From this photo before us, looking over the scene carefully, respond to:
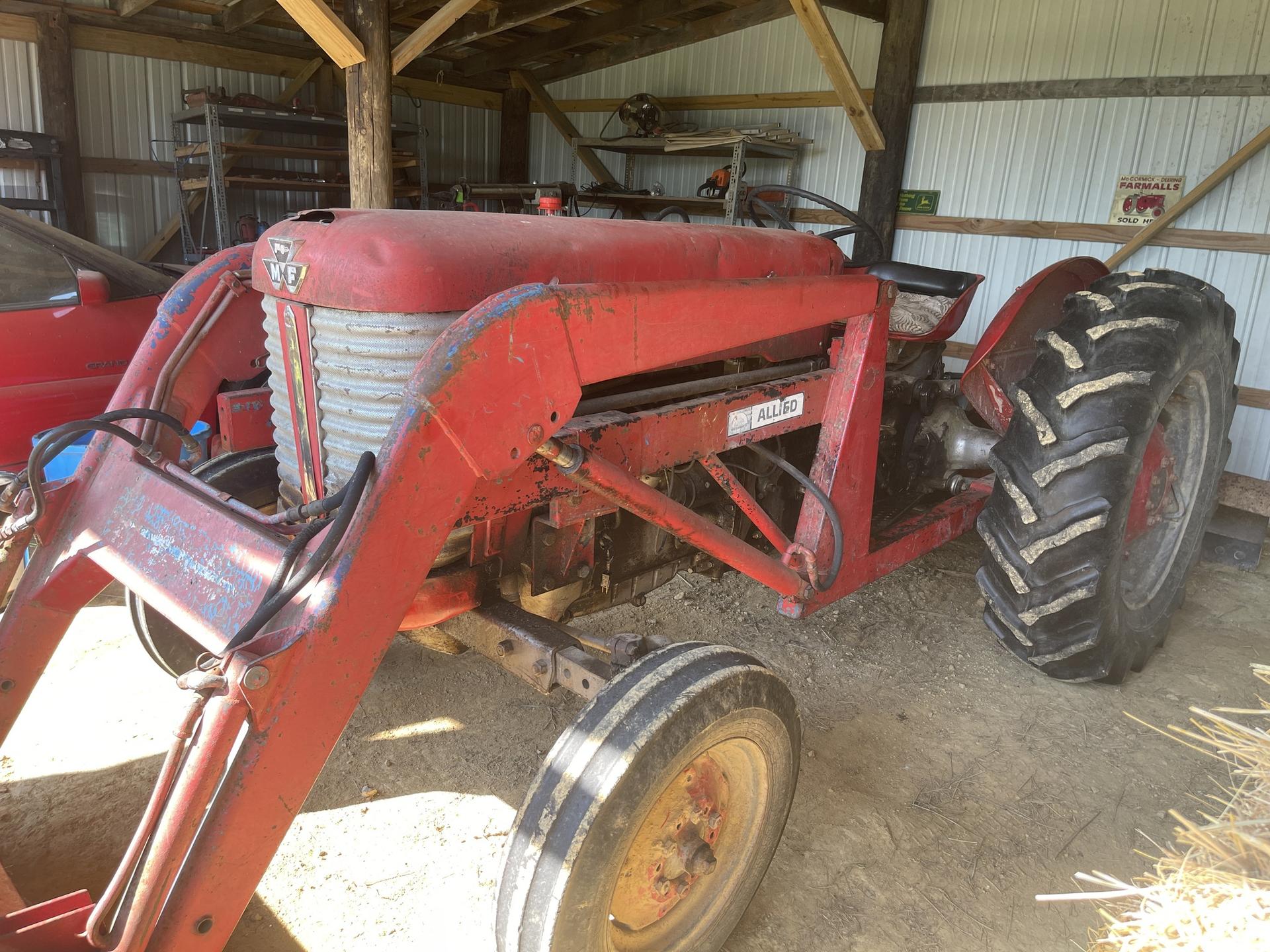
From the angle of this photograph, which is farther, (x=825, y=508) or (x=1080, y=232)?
(x=1080, y=232)

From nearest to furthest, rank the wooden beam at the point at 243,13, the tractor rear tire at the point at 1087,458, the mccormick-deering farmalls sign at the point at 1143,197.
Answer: the tractor rear tire at the point at 1087,458
the mccormick-deering farmalls sign at the point at 1143,197
the wooden beam at the point at 243,13

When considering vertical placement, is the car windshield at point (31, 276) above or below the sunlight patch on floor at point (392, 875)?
above

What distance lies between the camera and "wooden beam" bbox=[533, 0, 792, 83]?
7457 mm

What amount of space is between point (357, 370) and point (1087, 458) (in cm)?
189

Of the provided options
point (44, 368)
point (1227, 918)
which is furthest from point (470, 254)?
point (44, 368)

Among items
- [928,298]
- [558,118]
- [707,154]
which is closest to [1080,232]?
[928,298]

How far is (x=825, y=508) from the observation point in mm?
2281

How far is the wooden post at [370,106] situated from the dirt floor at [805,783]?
2.18m

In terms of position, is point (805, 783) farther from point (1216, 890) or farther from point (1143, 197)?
point (1143, 197)

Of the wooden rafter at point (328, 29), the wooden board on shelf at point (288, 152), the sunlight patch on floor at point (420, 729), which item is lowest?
the sunlight patch on floor at point (420, 729)

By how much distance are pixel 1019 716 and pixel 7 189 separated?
803cm

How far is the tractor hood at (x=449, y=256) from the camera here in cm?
148

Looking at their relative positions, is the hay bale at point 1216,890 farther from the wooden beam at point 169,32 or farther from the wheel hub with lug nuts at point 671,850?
the wooden beam at point 169,32

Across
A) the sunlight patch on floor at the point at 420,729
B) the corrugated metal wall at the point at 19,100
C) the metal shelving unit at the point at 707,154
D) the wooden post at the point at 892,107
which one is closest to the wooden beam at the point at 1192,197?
the wooden post at the point at 892,107
